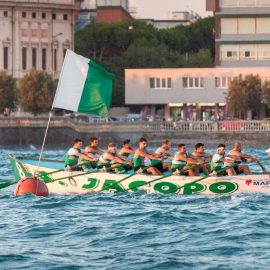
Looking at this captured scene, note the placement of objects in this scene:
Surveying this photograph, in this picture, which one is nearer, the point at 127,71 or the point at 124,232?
the point at 124,232

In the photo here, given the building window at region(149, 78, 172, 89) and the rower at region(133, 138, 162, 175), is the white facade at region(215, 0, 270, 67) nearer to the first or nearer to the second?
the building window at region(149, 78, 172, 89)

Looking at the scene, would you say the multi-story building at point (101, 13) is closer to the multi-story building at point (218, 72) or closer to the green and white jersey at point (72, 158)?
the multi-story building at point (218, 72)

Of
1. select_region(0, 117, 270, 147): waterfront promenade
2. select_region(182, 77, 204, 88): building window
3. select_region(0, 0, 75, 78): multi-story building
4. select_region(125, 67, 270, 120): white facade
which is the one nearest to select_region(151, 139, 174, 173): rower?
select_region(0, 117, 270, 147): waterfront promenade

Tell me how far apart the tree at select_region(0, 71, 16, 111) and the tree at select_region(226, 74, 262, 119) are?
16886 mm

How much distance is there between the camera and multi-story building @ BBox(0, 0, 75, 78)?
426ft

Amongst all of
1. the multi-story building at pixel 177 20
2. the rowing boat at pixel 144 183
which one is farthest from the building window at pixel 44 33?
the rowing boat at pixel 144 183

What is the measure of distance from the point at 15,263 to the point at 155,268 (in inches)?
114

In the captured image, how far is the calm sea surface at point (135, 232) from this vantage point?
31484 millimetres

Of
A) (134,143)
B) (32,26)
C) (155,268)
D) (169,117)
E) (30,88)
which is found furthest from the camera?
(32,26)

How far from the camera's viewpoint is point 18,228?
36875 millimetres

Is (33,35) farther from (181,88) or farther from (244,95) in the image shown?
(244,95)

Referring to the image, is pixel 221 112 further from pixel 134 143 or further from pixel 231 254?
pixel 231 254

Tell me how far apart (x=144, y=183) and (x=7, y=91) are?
72.0m

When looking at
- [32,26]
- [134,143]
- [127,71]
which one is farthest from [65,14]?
[134,143]
